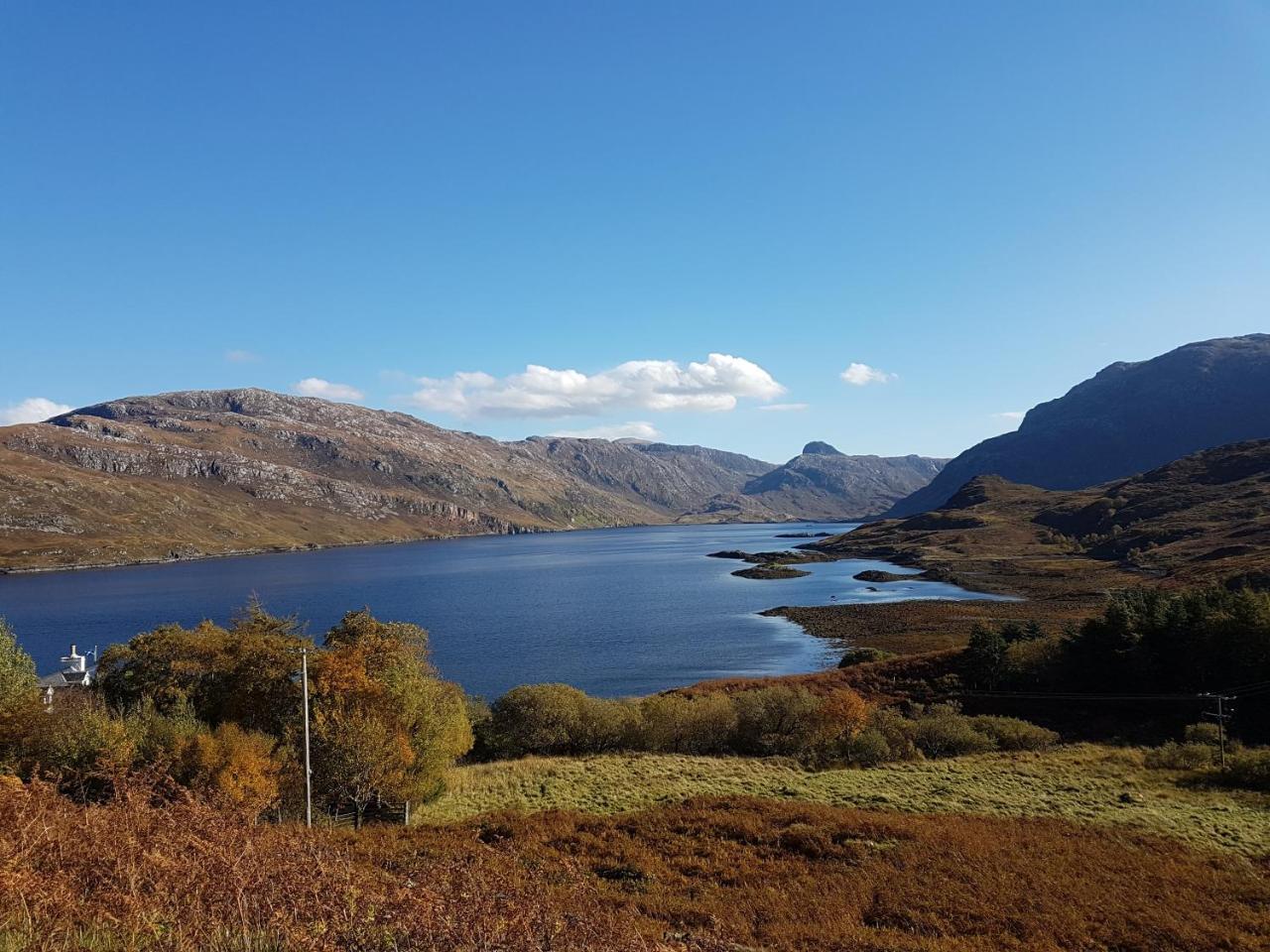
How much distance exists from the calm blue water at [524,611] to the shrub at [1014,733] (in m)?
33.2

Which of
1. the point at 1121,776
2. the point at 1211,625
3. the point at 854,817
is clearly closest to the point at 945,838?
the point at 854,817

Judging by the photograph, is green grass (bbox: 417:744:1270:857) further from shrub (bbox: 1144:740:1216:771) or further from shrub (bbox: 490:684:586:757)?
shrub (bbox: 490:684:586:757)

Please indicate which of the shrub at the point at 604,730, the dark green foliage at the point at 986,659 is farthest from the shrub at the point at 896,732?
the shrub at the point at 604,730

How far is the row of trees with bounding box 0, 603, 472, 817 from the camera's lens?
102 ft

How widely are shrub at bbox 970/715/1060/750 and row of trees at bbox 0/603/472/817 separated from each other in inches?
1374

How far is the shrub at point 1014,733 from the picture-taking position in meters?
46.8

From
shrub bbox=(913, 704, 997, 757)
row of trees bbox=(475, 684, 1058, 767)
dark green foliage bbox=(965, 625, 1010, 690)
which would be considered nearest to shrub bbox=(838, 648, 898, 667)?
dark green foliage bbox=(965, 625, 1010, 690)

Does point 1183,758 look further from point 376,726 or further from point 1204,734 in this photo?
point 376,726

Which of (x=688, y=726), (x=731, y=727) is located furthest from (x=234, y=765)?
(x=731, y=727)

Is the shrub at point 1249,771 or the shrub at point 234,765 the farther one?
the shrub at point 1249,771

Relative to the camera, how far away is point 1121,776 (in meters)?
37.8

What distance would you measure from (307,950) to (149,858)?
3.33 m

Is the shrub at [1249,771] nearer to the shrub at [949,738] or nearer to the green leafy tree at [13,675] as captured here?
the shrub at [949,738]

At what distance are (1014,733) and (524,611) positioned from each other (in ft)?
292
